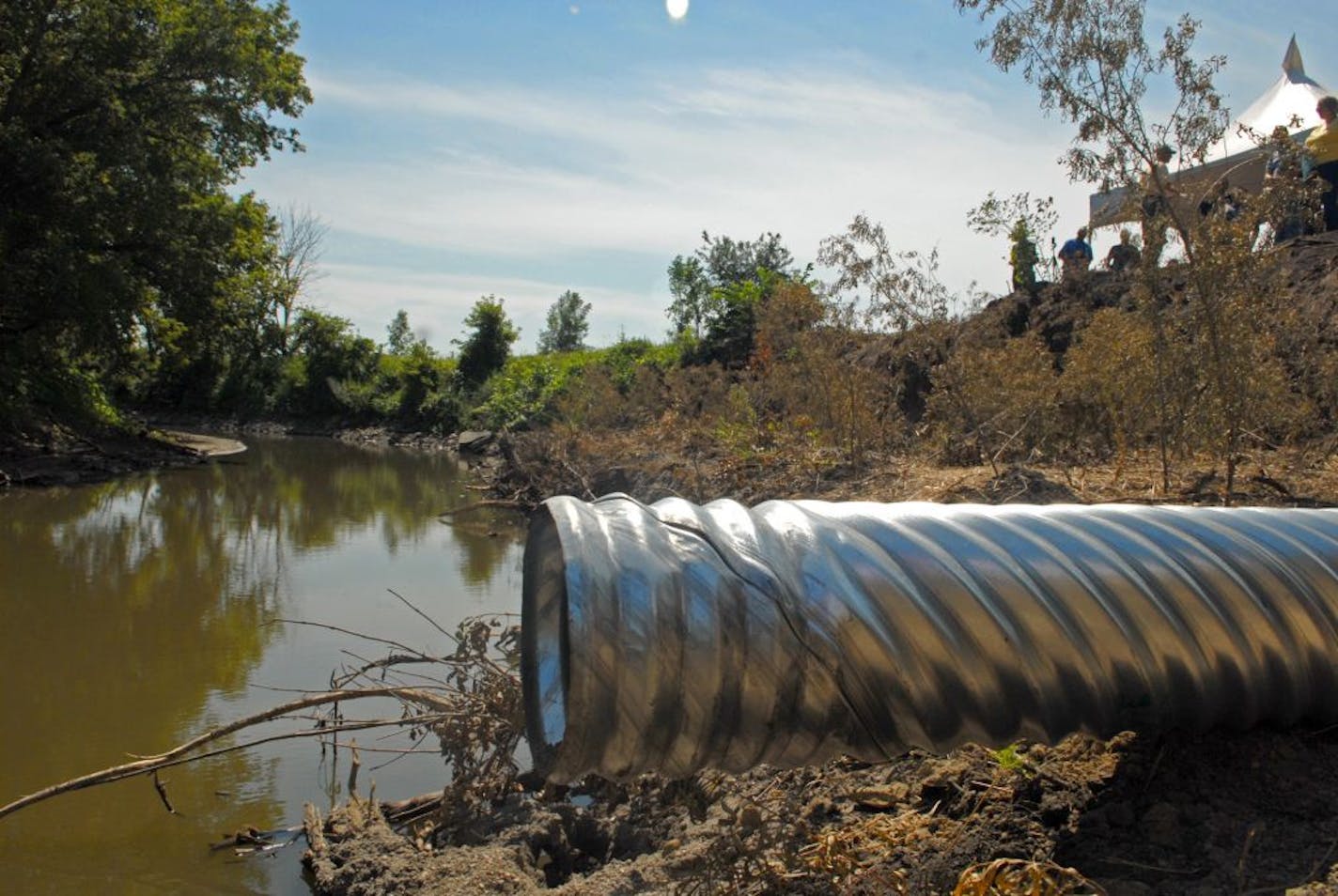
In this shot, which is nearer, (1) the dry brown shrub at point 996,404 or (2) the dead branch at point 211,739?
(2) the dead branch at point 211,739

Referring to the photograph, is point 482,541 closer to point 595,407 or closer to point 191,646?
point 191,646

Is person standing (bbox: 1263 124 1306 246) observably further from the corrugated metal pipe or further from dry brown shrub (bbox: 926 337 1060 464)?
the corrugated metal pipe

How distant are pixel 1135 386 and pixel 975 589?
16.7ft

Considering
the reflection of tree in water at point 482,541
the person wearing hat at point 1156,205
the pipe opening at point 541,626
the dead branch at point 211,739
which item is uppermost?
the person wearing hat at point 1156,205

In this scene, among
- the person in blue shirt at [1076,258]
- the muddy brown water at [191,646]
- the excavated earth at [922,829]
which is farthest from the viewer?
the person in blue shirt at [1076,258]

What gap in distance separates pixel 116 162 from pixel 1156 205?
16.8 metres

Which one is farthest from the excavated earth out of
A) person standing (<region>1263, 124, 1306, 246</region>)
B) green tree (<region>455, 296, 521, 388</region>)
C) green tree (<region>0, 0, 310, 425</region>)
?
green tree (<region>455, 296, 521, 388</region>)

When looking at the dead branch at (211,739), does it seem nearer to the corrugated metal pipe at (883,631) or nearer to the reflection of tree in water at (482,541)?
the corrugated metal pipe at (883,631)

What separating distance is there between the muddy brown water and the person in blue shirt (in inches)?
307

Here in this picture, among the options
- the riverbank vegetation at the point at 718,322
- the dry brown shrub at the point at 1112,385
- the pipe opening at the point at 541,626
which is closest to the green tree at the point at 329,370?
the riverbank vegetation at the point at 718,322

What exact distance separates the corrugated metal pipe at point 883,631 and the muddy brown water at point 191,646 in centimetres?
207

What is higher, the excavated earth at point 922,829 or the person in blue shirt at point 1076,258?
the person in blue shirt at point 1076,258

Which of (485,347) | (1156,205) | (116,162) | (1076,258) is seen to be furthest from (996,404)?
(485,347)

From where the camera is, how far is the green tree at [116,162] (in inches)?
655
